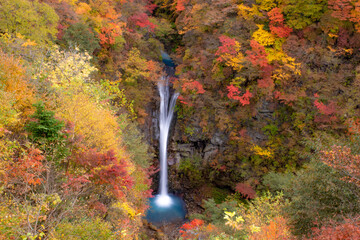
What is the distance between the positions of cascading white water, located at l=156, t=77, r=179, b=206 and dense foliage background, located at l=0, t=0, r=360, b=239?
2.55ft

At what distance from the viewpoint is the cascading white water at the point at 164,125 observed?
21922mm

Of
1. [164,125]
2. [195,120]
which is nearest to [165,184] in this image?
[164,125]

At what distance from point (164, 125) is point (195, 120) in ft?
11.2

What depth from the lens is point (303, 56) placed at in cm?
1591

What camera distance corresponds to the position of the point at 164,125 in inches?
893

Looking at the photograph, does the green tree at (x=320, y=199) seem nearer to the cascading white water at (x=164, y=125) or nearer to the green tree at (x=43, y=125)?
the green tree at (x=43, y=125)

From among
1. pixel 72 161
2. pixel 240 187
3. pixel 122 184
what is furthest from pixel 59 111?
pixel 240 187

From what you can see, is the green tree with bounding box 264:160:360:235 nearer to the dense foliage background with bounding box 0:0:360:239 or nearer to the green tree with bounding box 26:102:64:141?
the dense foliage background with bounding box 0:0:360:239

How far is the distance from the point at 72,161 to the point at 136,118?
12176mm

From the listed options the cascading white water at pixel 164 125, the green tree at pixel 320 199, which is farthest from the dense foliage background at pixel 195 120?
the cascading white water at pixel 164 125

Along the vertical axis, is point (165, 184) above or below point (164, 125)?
below

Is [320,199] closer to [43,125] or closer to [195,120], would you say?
[43,125]

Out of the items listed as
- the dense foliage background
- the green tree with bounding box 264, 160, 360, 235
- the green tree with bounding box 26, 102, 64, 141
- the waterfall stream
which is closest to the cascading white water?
the waterfall stream

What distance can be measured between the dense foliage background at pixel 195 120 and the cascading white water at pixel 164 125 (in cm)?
78
